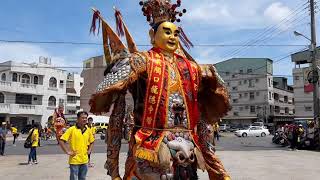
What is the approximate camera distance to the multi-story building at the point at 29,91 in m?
48.1

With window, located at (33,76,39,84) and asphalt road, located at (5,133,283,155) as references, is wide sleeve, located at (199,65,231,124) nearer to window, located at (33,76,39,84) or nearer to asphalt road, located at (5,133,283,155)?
asphalt road, located at (5,133,283,155)

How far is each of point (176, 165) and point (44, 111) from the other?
50225mm

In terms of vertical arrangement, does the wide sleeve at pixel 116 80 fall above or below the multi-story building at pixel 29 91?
below

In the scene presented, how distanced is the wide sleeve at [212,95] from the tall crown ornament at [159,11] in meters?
0.55

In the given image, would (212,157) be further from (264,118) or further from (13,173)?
(264,118)

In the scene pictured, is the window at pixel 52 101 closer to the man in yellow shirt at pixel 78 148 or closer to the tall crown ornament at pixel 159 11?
the man in yellow shirt at pixel 78 148

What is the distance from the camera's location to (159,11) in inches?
158

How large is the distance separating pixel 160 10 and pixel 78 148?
428cm

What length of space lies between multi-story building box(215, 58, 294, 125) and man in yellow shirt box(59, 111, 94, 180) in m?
55.0

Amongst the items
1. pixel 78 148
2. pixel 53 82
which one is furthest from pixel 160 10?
pixel 53 82

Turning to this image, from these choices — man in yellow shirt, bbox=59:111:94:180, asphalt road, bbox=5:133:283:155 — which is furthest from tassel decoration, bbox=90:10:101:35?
asphalt road, bbox=5:133:283:155

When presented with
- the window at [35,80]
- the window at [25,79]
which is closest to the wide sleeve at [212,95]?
the window at [25,79]

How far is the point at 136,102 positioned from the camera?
3879mm

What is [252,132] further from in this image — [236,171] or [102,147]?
[236,171]
